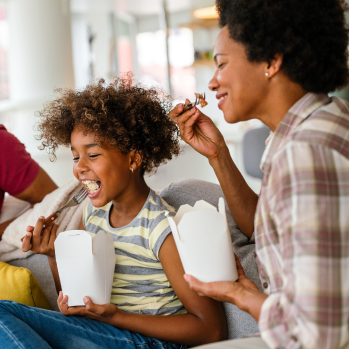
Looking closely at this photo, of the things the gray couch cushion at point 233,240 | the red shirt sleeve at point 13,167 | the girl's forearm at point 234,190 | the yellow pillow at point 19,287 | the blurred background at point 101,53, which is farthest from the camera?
the blurred background at point 101,53

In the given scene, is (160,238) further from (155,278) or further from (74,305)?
(74,305)

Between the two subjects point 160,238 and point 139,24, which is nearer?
point 160,238

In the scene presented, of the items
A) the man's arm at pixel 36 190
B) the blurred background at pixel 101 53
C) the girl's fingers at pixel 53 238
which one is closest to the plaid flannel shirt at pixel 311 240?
the girl's fingers at pixel 53 238

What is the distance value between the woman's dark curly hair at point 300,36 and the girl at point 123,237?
0.54 m

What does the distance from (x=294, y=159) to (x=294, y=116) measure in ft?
0.57

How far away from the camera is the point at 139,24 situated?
7270mm

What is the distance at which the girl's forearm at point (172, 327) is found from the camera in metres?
1.15

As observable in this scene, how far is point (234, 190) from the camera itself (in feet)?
4.37

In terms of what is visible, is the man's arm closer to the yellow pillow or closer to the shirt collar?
the yellow pillow

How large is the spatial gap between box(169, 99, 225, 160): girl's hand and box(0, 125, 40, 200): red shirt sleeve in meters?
0.77

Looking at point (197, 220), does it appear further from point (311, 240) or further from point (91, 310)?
point (91, 310)

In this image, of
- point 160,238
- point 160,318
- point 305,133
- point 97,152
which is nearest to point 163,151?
point 97,152

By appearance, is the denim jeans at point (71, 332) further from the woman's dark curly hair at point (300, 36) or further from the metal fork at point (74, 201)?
the woman's dark curly hair at point (300, 36)

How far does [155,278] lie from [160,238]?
0.15 metres
